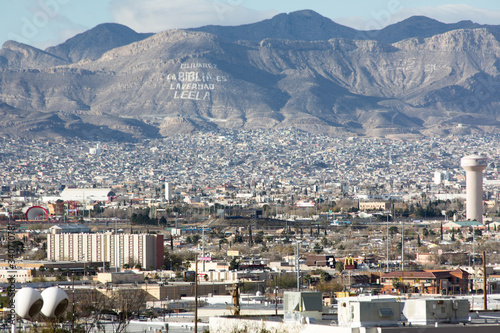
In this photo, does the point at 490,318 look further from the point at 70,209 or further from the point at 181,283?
the point at 70,209

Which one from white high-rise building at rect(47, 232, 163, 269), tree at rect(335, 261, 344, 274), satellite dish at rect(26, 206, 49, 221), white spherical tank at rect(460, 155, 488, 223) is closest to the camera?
tree at rect(335, 261, 344, 274)

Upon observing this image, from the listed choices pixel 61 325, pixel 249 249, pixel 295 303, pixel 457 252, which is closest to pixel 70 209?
pixel 249 249

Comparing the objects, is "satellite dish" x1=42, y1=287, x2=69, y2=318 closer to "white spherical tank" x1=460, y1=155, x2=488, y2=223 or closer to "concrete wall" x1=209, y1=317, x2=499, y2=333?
"concrete wall" x1=209, y1=317, x2=499, y2=333

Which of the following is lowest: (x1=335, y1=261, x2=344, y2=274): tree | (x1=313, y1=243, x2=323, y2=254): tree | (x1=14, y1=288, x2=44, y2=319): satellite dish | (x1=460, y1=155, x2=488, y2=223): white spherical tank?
(x1=335, y1=261, x2=344, y2=274): tree

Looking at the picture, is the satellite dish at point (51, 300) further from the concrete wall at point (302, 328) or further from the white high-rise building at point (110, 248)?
the white high-rise building at point (110, 248)

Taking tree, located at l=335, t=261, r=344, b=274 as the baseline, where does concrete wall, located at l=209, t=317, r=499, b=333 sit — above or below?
above

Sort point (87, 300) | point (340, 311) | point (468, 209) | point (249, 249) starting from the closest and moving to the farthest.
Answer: point (340, 311), point (87, 300), point (249, 249), point (468, 209)

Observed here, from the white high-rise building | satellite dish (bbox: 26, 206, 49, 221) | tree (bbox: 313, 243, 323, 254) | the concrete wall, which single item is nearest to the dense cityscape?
the white high-rise building

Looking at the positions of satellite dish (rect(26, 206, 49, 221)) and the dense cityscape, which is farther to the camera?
satellite dish (rect(26, 206, 49, 221))
